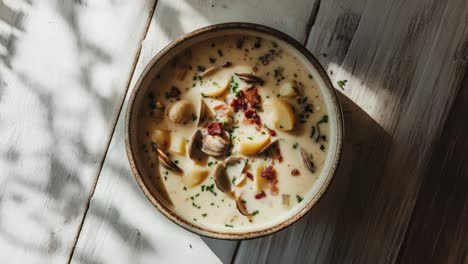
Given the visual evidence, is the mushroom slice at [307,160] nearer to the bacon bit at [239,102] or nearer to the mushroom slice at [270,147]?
the mushroom slice at [270,147]

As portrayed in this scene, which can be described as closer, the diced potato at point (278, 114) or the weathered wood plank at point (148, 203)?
the diced potato at point (278, 114)

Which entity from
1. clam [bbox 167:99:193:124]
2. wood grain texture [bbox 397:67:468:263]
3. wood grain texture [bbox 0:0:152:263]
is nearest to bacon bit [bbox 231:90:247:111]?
clam [bbox 167:99:193:124]

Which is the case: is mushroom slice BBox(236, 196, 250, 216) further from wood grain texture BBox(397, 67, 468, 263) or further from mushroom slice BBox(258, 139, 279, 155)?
wood grain texture BBox(397, 67, 468, 263)

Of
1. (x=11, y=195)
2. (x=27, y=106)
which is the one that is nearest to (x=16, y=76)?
(x=27, y=106)

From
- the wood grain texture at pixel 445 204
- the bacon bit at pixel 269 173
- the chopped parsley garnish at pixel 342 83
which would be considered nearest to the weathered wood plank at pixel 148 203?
the chopped parsley garnish at pixel 342 83

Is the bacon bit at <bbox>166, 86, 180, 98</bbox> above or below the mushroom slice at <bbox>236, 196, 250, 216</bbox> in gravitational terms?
above

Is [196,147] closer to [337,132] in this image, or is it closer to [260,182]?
[260,182]

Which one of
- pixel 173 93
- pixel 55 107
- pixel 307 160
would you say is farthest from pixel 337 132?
pixel 55 107
